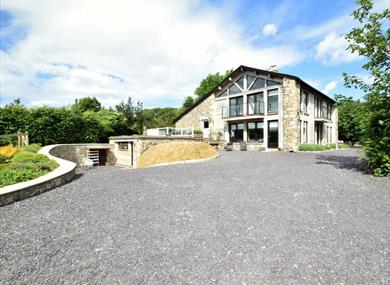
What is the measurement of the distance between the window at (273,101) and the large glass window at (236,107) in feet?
9.69

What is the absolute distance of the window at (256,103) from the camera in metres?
20.7

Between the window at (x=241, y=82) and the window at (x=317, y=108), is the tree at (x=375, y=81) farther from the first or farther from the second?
the window at (x=317, y=108)

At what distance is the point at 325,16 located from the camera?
10.8 m

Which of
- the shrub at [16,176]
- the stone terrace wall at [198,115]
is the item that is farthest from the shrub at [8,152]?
the stone terrace wall at [198,115]

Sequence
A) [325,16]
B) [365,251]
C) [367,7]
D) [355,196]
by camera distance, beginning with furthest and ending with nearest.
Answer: [325,16]
[367,7]
[355,196]
[365,251]

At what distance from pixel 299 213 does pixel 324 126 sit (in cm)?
2516

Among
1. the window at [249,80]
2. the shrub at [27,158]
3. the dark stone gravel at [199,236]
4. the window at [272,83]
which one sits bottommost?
the dark stone gravel at [199,236]

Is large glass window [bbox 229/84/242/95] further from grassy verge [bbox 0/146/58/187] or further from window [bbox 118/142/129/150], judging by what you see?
grassy verge [bbox 0/146/58/187]

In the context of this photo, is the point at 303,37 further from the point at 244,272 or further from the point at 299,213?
the point at 244,272

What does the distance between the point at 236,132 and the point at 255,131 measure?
227cm

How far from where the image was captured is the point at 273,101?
65.2 ft

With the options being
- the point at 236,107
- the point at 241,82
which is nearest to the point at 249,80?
the point at 241,82

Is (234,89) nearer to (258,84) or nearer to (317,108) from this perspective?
(258,84)

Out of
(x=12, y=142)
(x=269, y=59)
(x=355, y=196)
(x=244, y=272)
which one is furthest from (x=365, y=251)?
(x=269, y=59)
